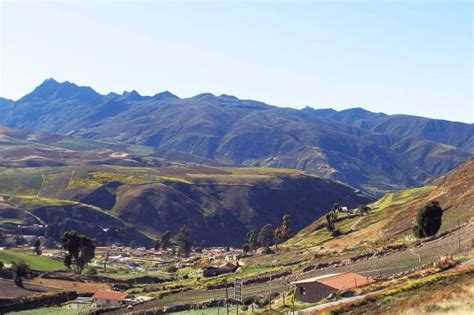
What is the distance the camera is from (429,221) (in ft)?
294

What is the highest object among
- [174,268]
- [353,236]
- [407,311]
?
[407,311]

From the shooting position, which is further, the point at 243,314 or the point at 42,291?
the point at 42,291

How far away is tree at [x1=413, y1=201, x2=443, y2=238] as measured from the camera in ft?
292

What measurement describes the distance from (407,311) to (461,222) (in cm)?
6001

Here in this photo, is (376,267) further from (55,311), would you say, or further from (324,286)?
(55,311)

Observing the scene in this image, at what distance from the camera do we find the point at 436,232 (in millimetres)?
89312

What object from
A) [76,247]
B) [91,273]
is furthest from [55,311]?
[91,273]

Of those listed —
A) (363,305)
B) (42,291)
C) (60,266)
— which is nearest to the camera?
(363,305)

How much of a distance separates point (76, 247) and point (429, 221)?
72.4 metres

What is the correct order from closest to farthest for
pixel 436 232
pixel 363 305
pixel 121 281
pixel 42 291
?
pixel 363 305
pixel 436 232
pixel 42 291
pixel 121 281

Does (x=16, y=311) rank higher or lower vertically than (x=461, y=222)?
lower

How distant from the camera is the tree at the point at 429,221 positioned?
3509 inches

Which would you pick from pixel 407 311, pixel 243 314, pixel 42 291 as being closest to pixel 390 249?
pixel 243 314

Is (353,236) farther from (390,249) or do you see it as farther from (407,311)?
(407,311)
